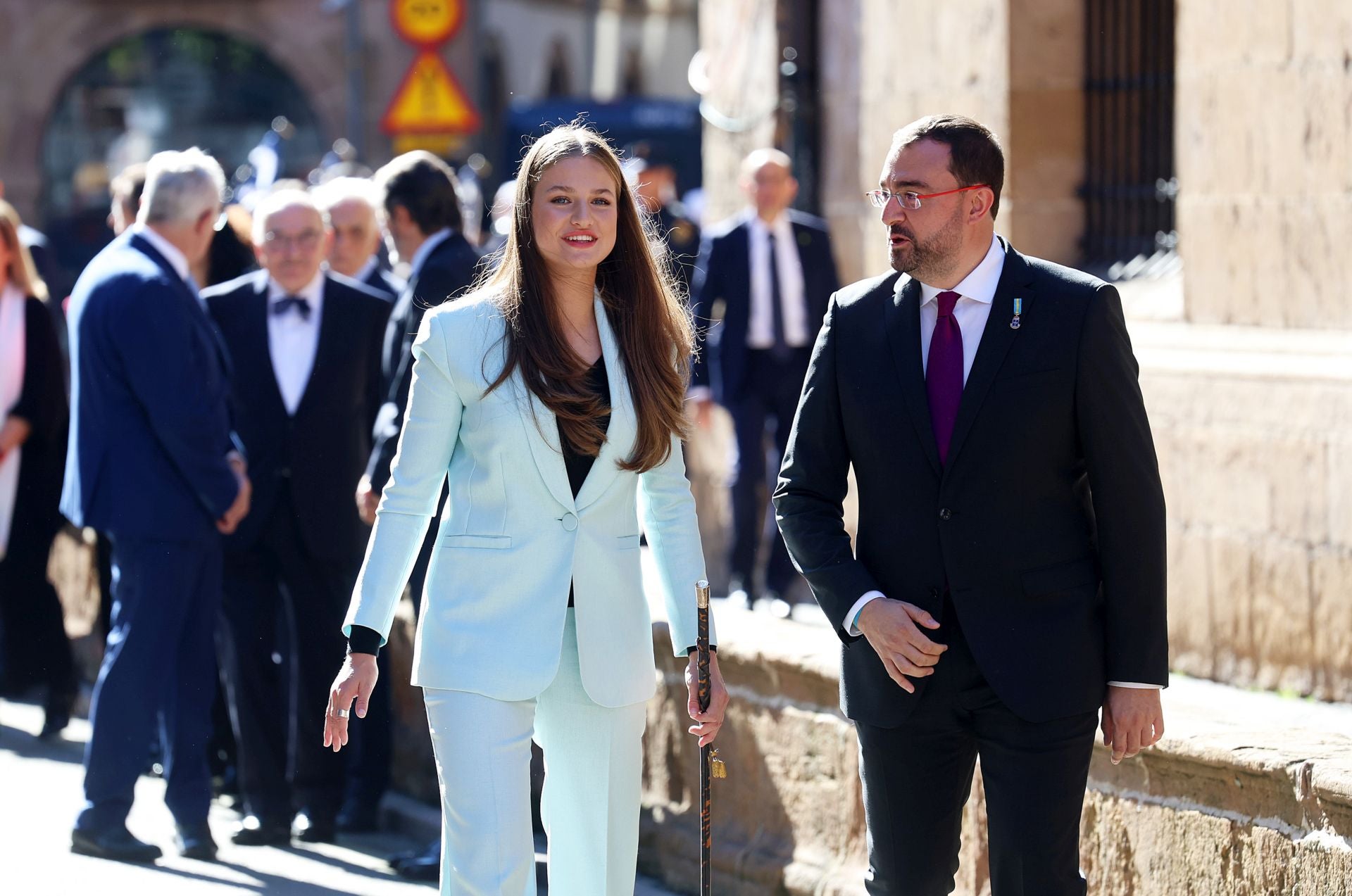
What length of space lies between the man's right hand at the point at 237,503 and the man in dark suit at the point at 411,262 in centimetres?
37

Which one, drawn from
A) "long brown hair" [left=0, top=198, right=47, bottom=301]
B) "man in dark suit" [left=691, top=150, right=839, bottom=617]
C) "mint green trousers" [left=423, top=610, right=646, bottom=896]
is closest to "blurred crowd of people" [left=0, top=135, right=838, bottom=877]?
"long brown hair" [left=0, top=198, right=47, bottom=301]

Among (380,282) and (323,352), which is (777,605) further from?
(323,352)

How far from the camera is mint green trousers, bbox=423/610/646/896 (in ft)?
13.4

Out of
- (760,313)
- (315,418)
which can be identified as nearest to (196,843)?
(315,418)

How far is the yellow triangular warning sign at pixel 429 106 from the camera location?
470 inches

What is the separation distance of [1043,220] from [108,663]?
4.56 m

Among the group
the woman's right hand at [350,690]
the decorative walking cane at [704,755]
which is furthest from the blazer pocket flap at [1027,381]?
the woman's right hand at [350,690]

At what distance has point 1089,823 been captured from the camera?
189 inches

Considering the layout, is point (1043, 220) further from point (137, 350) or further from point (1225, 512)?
point (137, 350)

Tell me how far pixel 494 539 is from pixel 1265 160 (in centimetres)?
415

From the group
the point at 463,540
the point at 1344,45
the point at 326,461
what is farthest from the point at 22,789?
the point at 1344,45

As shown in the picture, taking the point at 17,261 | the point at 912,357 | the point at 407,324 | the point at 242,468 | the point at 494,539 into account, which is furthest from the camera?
the point at 17,261

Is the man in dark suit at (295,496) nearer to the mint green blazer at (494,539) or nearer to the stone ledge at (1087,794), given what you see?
the stone ledge at (1087,794)

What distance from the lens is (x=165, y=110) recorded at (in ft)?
100
